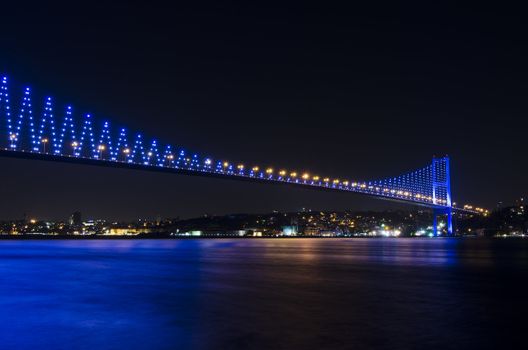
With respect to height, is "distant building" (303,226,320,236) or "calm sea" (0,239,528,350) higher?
"distant building" (303,226,320,236)

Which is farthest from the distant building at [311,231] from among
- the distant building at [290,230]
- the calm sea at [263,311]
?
the calm sea at [263,311]

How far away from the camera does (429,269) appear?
23.2 meters

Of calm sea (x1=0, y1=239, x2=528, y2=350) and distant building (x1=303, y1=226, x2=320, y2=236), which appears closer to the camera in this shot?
calm sea (x1=0, y1=239, x2=528, y2=350)

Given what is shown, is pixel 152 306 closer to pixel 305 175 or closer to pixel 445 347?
pixel 445 347

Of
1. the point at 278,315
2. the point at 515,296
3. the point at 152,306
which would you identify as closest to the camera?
the point at 278,315

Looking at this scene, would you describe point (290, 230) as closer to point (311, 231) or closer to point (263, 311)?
point (311, 231)

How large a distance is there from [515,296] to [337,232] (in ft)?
361

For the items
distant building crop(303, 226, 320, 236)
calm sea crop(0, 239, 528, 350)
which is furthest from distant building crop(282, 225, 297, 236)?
calm sea crop(0, 239, 528, 350)

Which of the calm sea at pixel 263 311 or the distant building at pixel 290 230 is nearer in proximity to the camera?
the calm sea at pixel 263 311

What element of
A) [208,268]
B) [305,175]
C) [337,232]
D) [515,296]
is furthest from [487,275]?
[337,232]

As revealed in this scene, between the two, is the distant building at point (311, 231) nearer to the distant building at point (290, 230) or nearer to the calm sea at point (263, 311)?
the distant building at point (290, 230)

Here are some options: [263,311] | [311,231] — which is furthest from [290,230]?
[263,311]

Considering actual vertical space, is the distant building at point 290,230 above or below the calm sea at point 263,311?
above

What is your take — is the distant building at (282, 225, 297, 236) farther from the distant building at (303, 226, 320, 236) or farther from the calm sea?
the calm sea
